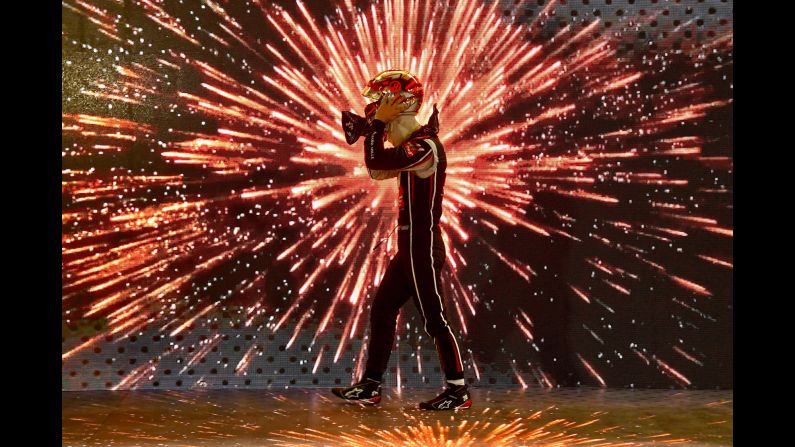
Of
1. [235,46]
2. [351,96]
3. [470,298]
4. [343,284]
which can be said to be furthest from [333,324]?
[235,46]

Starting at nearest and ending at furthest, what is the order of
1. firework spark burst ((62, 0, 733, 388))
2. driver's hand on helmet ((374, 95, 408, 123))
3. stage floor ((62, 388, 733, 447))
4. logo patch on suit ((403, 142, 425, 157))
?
stage floor ((62, 388, 733, 447))
logo patch on suit ((403, 142, 425, 157))
driver's hand on helmet ((374, 95, 408, 123))
firework spark burst ((62, 0, 733, 388))

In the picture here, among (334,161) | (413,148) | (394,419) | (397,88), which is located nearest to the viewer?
(394,419)

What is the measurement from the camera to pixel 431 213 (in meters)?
5.41

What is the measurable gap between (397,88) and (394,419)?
1.70m

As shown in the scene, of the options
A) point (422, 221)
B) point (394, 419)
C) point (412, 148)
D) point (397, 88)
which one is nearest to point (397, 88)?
point (397, 88)

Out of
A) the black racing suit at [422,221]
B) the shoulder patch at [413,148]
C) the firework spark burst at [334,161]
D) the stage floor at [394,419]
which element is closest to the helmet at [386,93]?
the black racing suit at [422,221]

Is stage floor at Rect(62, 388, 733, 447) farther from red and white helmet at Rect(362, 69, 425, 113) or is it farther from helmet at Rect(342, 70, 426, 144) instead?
red and white helmet at Rect(362, 69, 425, 113)

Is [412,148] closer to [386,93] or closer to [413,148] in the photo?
[413,148]

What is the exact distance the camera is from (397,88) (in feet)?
17.9

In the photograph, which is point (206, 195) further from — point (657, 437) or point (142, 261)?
point (657, 437)

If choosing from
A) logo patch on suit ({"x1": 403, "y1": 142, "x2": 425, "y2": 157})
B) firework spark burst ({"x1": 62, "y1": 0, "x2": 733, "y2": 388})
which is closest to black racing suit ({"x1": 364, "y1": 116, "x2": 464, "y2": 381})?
logo patch on suit ({"x1": 403, "y1": 142, "x2": 425, "y2": 157})

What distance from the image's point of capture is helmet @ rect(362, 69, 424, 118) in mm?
5453

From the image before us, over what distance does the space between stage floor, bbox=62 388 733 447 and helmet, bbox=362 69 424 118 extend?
1610mm

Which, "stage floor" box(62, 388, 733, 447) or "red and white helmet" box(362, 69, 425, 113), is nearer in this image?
"stage floor" box(62, 388, 733, 447)
